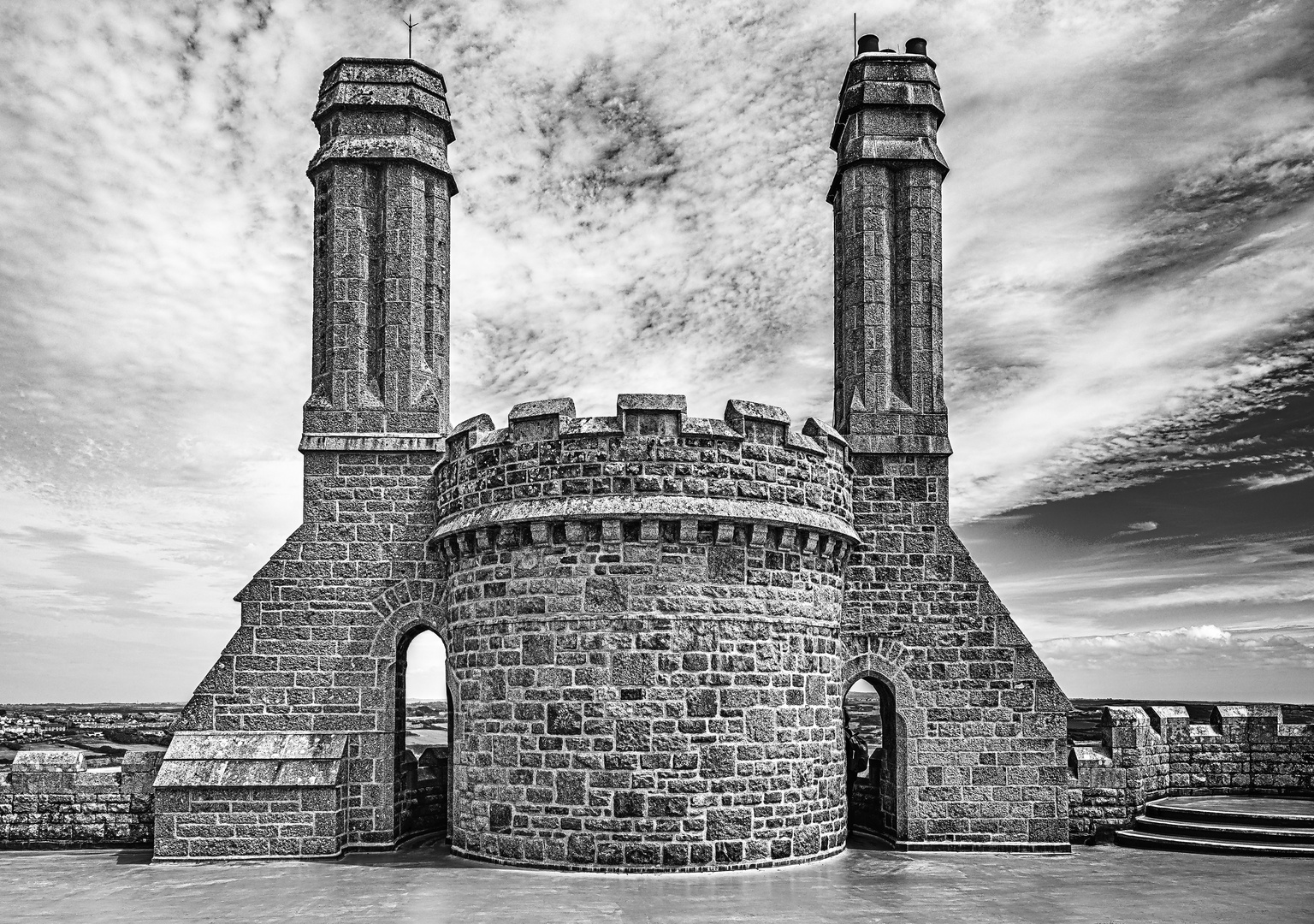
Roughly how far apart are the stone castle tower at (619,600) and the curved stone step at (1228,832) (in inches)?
60.7

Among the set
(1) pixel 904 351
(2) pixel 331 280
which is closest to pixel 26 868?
(2) pixel 331 280

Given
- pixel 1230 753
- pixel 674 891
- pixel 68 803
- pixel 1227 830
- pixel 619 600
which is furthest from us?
pixel 1230 753

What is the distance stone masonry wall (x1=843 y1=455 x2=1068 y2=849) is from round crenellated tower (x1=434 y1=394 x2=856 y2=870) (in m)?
1.61

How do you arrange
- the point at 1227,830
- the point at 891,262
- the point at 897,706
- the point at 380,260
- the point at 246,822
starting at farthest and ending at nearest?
the point at 891,262, the point at 380,260, the point at 897,706, the point at 1227,830, the point at 246,822

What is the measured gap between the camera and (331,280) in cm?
1502

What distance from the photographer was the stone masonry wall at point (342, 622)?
45.2 ft

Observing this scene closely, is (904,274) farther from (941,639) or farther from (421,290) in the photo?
(421,290)

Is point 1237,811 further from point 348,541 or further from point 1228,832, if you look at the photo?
point 348,541

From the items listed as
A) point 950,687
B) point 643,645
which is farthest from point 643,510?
point 950,687

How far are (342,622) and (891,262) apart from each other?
893 cm

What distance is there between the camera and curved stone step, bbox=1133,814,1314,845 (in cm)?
1365

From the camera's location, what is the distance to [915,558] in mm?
14445

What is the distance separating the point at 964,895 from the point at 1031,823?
3386mm

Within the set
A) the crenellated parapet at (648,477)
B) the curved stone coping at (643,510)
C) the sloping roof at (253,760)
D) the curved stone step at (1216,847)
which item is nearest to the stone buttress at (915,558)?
the curved stone step at (1216,847)
